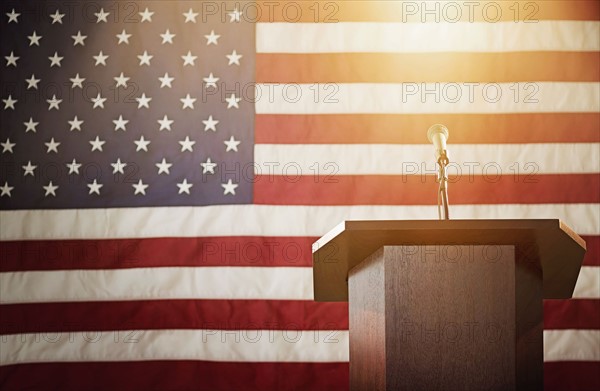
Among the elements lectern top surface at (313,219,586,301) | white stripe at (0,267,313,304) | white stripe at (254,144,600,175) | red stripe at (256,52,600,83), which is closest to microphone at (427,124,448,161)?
lectern top surface at (313,219,586,301)

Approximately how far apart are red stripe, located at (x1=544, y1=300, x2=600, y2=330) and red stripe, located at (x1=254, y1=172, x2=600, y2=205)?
1.56 feet

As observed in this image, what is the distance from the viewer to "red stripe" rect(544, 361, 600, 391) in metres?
2.88

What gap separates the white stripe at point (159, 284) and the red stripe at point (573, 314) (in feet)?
3.69

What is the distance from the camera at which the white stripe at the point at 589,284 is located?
9.52 feet

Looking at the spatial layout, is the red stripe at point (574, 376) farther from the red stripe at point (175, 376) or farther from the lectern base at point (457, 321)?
the lectern base at point (457, 321)

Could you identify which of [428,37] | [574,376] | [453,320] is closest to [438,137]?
[453,320]

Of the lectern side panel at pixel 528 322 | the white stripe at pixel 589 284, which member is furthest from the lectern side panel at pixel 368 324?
the white stripe at pixel 589 284

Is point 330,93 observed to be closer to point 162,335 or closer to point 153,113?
point 153,113

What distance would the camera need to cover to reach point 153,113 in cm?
310

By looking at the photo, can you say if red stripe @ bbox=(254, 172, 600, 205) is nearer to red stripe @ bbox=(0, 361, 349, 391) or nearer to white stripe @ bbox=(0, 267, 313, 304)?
white stripe @ bbox=(0, 267, 313, 304)

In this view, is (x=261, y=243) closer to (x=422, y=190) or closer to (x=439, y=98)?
(x=422, y=190)

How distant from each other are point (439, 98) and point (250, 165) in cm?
97

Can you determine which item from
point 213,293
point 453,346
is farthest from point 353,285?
point 213,293

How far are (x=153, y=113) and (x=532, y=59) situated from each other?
187cm
